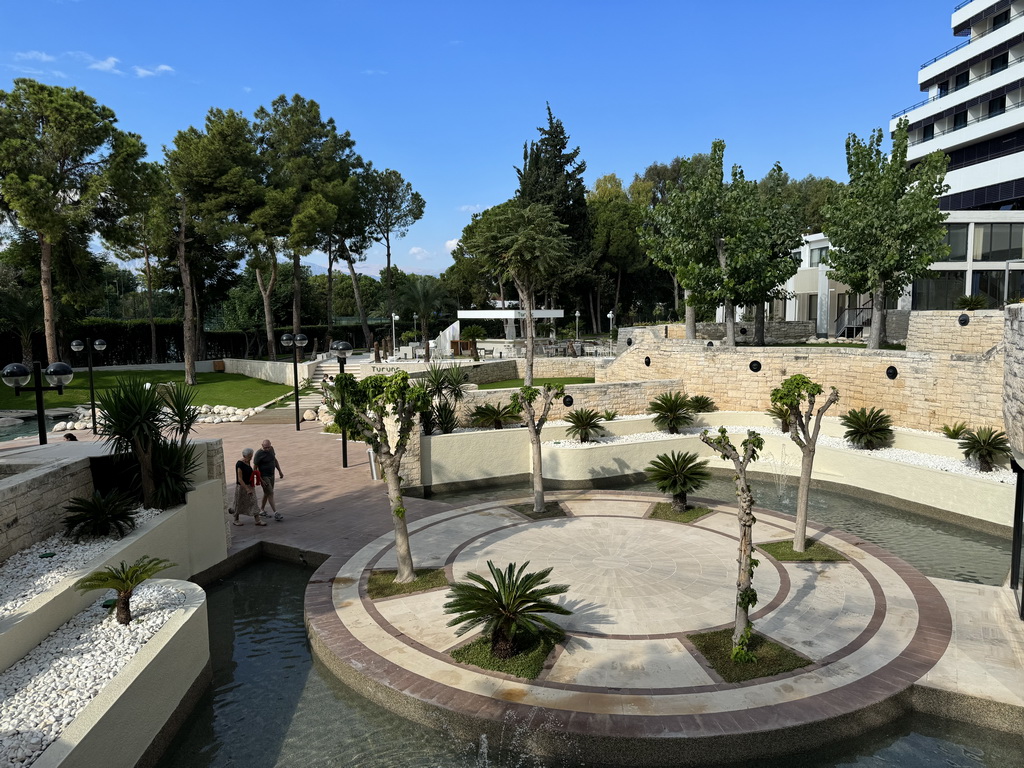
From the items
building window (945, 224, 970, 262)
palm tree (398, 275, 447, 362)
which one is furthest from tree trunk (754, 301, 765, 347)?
palm tree (398, 275, 447, 362)

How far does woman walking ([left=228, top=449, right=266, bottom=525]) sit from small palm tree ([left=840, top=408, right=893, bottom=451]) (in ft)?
51.5

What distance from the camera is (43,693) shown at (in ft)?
19.6

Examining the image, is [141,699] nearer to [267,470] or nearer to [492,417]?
[267,470]

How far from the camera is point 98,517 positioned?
9062mm

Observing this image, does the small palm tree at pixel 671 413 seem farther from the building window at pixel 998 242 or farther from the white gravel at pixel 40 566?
the building window at pixel 998 242

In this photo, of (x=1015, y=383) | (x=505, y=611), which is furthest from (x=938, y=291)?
(x=505, y=611)

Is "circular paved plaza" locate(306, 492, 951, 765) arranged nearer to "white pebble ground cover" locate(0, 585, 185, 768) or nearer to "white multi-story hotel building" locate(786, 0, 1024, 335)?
"white pebble ground cover" locate(0, 585, 185, 768)

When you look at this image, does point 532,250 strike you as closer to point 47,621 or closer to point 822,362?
point 822,362

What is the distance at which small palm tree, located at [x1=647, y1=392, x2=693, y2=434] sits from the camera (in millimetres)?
19938

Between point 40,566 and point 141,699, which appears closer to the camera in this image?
point 141,699

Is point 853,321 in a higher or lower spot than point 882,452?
higher

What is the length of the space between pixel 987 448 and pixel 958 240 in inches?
940

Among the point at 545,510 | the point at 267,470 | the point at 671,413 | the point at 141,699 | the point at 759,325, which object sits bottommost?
the point at 545,510

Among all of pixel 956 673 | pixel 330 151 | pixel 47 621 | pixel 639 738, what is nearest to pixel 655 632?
pixel 639 738
